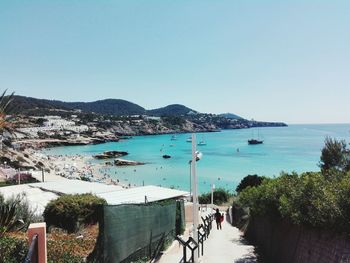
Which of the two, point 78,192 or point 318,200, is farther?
point 78,192

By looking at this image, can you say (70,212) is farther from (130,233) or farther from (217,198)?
(217,198)

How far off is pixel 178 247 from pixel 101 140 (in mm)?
180324

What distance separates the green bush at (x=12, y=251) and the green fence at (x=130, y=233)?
1.47 m

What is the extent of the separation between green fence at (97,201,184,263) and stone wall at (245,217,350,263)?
10.8ft

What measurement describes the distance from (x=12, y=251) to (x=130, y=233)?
3161mm

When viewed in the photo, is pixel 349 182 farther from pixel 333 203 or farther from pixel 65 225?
pixel 65 225

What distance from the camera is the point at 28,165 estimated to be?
64.4m

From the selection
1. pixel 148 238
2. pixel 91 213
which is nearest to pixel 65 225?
pixel 91 213

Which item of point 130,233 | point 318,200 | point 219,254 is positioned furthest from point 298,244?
point 219,254

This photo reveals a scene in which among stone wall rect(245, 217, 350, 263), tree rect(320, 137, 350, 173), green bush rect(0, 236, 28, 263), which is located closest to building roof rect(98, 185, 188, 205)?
stone wall rect(245, 217, 350, 263)

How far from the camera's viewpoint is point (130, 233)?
8.45 metres

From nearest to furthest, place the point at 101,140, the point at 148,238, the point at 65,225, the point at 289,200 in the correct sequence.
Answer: the point at 289,200, the point at 148,238, the point at 65,225, the point at 101,140

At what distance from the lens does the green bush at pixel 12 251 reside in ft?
18.0

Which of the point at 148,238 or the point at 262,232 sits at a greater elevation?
the point at 148,238
